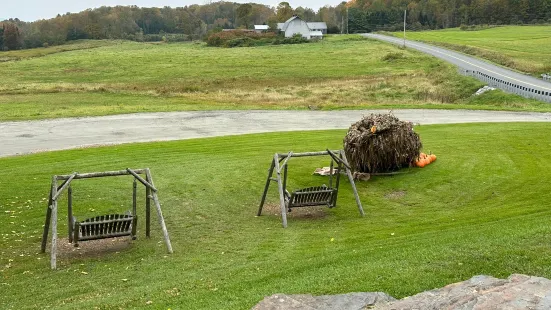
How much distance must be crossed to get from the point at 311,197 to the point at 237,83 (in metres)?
54.4

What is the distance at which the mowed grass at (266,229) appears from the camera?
10.7 meters

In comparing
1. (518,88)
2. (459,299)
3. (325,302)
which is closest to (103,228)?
(325,302)

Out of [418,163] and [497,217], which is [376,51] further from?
[497,217]

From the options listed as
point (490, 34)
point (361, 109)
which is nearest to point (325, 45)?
point (490, 34)

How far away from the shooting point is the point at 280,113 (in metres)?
43.1

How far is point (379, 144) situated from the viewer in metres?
21.7

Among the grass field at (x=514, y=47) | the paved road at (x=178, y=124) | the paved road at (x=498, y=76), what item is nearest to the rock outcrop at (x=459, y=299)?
the paved road at (x=178, y=124)

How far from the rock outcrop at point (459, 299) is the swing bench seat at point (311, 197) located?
808 centimetres

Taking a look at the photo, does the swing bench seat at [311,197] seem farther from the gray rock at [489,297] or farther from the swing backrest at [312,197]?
the gray rock at [489,297]

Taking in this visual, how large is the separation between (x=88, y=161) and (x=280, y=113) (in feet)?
66.0

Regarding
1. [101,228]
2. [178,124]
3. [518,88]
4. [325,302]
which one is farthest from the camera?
[518,88]

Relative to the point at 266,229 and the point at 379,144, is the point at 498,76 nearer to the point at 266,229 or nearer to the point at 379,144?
the point at 379,144

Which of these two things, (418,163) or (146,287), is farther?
(418,163)

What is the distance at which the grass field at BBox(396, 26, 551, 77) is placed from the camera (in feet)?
258
